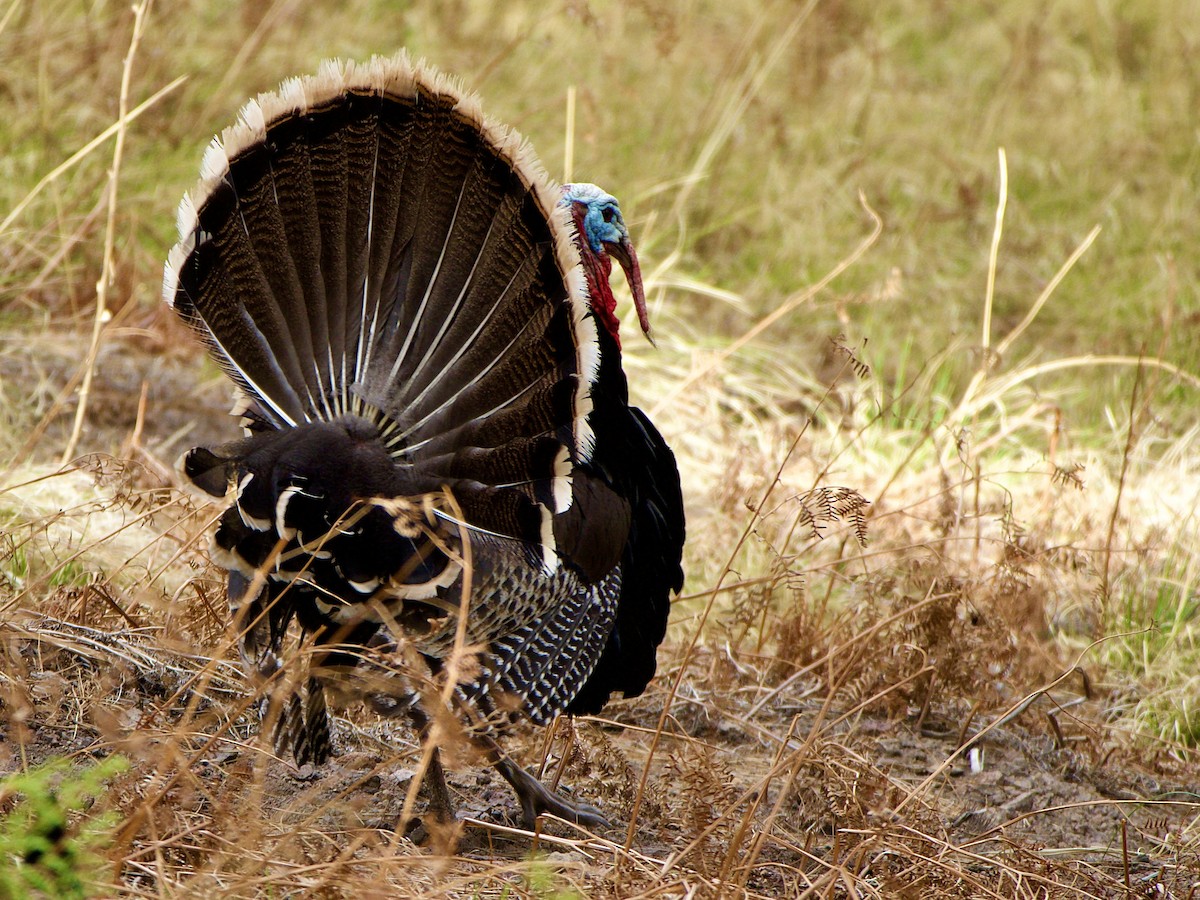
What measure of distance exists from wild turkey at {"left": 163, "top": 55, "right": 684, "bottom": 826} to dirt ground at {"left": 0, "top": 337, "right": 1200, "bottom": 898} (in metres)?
0.23

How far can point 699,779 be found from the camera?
2.66m

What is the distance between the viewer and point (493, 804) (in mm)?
3080

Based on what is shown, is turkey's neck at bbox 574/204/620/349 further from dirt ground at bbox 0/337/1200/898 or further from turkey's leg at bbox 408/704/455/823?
turkey's leg at bbox 408/704/455/823

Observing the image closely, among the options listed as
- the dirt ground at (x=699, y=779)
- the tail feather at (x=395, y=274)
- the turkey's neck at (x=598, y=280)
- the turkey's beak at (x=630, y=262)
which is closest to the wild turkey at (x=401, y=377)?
the tail feather at (x=395, y=274)

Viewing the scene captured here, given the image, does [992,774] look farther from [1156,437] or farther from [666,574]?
[1156,437]

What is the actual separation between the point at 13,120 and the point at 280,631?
11.6 ft

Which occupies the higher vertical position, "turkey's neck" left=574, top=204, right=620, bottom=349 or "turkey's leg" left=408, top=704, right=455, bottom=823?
"turkey's neck" left=574, top=204, right=620, bottom=349

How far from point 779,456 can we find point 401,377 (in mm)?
2487

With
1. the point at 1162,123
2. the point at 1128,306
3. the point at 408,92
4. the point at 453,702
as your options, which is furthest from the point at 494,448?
the point at 1162,123

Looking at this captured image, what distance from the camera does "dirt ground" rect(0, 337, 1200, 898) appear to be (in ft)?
7.50

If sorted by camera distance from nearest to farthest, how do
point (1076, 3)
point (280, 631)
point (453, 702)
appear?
point (453, 702), point (280, 631), point (1076, 3)

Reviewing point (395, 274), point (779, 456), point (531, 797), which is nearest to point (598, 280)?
point (395, 274)

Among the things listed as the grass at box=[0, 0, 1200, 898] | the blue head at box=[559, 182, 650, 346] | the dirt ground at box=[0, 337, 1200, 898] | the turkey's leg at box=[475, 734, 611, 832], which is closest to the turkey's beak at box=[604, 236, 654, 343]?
the blue head at box=[559, 182, 650, 346]

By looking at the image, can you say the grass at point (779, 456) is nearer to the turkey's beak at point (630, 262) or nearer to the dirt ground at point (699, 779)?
the dirt ground at point (699, 779)
